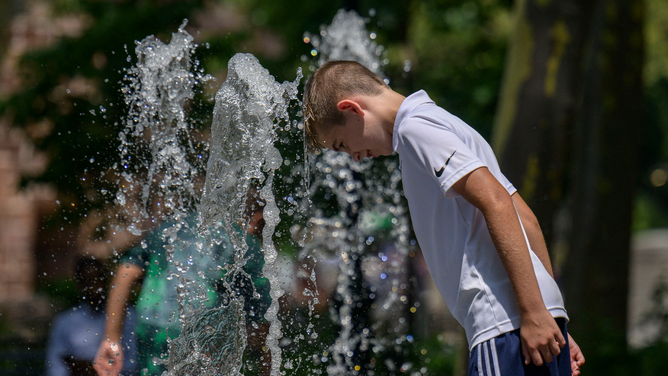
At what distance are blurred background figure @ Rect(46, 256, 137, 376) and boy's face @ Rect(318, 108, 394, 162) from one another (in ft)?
5.67

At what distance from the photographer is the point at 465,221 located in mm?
1784

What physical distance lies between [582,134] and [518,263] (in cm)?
589

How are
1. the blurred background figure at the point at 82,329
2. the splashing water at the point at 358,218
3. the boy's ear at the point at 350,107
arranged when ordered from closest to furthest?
the boy's ear at the point at 350,107 → the blurred background figure at the point at 82,329 → the splashing water at the point at 358,218

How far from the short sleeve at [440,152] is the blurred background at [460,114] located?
2.18 metres

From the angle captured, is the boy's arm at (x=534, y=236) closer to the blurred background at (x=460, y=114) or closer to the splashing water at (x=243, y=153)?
the splashing water at (x=243, y=153)

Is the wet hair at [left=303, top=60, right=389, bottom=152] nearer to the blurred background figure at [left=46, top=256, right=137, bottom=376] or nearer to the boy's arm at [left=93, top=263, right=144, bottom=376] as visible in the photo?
the boy's arm at [left=93, top=263, right=144, bottom=376]

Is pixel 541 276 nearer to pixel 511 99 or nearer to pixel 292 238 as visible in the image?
pixel 292 238

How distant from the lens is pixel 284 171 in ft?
12.5

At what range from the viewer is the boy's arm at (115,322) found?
2.72 meters

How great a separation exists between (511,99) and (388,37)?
2607 millimetres

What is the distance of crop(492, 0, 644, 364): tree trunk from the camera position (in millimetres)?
4895

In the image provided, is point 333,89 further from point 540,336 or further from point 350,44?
A: point 350,44

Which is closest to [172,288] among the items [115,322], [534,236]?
[115,322]

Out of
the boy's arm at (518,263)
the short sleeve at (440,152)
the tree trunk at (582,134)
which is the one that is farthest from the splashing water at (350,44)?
the boy's arm at (518,263)
